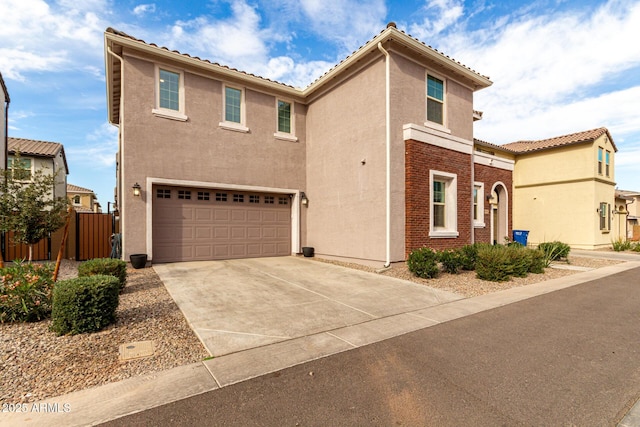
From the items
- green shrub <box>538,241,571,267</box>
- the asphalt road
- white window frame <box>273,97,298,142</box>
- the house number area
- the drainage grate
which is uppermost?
white window frame <box>273,97,298,142</box>

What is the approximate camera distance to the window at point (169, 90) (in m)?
10.2

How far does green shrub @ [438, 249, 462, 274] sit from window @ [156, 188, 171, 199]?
9.08 metres

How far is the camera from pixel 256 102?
11953mm

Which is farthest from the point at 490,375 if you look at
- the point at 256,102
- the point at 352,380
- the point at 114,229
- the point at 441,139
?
the point at 114,229

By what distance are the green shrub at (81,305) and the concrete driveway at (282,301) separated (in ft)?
3.99

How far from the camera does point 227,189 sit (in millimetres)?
11273

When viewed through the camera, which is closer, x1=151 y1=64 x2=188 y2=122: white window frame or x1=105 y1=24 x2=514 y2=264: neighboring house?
x1=105 y1=24 x2=514 y2=264: neighboring house

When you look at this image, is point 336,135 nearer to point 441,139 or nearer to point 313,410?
point 441,139

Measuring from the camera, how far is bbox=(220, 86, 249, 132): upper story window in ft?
37.2

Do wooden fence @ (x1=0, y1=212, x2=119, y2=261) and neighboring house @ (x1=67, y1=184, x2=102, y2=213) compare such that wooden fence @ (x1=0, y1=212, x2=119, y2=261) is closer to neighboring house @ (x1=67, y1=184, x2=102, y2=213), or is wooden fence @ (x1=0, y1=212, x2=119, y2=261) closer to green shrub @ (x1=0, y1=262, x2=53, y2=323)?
green shrub @ (x1=0, y1=262, x2=53, y2=323)

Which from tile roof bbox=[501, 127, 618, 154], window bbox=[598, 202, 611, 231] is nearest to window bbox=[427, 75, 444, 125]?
tile roof bbox=[501, 127, 618, 154]

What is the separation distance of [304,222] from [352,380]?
32.5 ft

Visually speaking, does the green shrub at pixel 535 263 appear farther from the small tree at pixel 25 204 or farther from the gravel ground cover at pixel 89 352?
the small tree at pixel 25 204

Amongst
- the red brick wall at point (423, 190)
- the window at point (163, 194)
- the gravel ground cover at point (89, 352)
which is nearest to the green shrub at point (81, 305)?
the gravel ground cover at point (89, 352)
